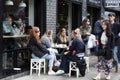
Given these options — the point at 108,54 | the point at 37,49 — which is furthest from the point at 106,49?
the point at 37,49

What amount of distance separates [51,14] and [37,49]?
6.74 feet

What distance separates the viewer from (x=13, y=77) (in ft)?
34.3

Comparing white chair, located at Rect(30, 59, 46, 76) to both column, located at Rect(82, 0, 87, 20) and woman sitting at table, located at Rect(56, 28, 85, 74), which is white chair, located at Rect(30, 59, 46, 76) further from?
column, located at Rect(82, 0, 87, 20)

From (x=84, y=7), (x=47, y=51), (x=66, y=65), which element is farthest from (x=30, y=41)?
(x=84, y=7)

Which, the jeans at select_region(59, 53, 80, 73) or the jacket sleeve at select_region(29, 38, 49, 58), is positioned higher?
the jacket sleeve at select_region(29, 38, 49, 58)

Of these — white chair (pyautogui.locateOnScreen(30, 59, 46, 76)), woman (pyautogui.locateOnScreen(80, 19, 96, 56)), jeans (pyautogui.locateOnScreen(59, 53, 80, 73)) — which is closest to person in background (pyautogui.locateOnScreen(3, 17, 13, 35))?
white chair (pyautogui.locateOnScreen(30, 59, 46, 76))

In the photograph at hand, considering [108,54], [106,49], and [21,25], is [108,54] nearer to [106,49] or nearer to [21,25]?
[106,49]

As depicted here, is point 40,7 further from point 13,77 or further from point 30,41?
point 13,77

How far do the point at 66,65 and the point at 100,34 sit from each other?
1.34 meters

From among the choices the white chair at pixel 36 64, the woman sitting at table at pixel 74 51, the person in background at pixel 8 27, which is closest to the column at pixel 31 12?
the person in background at pixel 8 27

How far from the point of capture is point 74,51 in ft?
35.8

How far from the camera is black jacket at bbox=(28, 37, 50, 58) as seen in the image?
36.5 feet

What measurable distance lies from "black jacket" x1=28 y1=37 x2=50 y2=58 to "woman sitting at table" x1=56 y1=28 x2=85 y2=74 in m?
0.57

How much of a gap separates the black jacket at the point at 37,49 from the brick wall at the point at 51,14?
1552 mm
